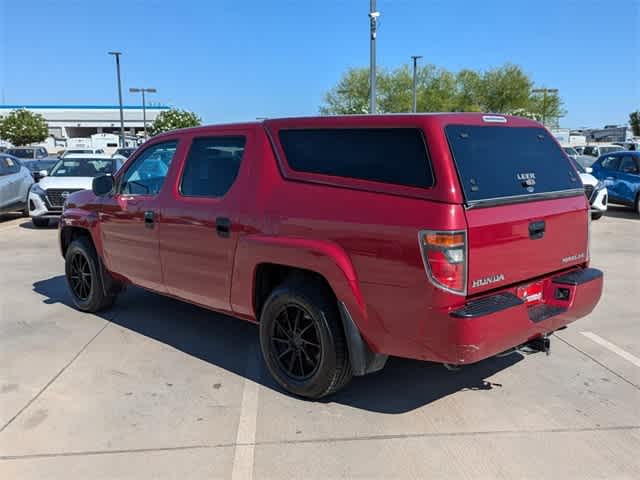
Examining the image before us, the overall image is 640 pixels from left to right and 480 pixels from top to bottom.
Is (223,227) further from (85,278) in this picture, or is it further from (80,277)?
(80,277)

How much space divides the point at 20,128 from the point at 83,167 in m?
67.1

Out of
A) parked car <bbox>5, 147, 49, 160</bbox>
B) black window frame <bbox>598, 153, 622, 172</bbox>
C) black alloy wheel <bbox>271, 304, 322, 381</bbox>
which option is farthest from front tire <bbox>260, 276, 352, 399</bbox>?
parked car <bbox>5, 147, 49, 160</bbox>

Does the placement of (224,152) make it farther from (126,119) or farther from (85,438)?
(126,119)

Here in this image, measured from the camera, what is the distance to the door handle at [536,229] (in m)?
3.54

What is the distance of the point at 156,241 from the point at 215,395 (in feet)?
5.09

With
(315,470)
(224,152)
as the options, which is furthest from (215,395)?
(224,152)

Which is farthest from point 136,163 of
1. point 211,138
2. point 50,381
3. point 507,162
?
point 507,162

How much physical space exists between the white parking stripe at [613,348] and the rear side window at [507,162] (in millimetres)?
1621

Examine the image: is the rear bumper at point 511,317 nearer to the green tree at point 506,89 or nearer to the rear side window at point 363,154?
the rear side window at point 363,154

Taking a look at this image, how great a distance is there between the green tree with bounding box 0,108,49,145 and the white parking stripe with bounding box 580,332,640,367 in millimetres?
78404

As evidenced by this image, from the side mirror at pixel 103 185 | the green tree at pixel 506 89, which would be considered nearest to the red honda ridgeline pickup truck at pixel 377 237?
the side mirror at pixel 103 185

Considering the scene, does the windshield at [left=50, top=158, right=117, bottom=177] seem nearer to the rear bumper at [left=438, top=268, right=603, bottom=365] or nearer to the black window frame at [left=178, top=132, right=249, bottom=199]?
the black window frame at [left=178, top=132, right=249, bottom=199]

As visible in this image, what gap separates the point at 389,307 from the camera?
132 inches

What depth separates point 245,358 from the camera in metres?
4.82
